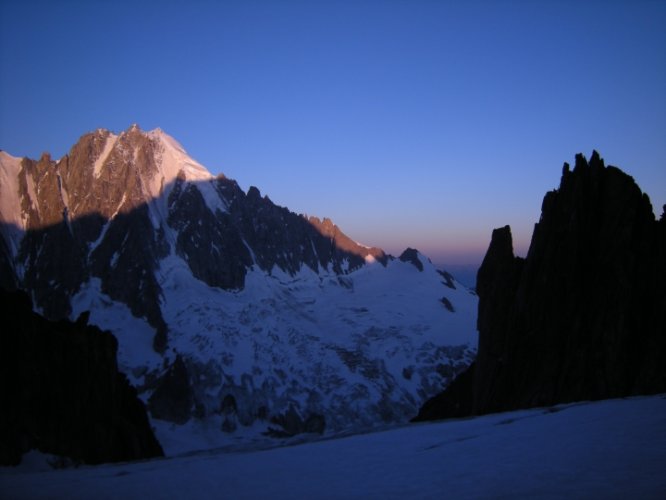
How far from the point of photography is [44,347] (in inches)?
2339

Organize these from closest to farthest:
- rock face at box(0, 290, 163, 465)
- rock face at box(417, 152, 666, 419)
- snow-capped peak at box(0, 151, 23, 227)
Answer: rock face at box(417, 152, 666, 419)
rock face at box(0, 290, 163, 465)
snow-capped peak at box(0, 151, 23, 227)

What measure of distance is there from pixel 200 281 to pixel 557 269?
119 meters

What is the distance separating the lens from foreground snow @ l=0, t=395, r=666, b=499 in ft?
42.0

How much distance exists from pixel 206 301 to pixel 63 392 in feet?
283

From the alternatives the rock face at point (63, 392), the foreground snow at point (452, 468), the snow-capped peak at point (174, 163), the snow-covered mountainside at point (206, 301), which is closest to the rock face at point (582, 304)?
the foreground snow at point (452, 468)

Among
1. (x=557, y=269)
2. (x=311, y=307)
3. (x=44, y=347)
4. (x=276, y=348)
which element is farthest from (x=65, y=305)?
(x=557, y=269)

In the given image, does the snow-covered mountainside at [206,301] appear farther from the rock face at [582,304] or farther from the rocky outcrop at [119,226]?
the rock face at [582,304]

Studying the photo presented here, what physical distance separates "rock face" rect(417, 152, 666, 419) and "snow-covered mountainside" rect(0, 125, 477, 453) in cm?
7294

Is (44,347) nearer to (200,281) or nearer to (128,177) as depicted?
(200,281)

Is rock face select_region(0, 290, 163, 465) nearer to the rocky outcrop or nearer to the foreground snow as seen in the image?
the foreground snow

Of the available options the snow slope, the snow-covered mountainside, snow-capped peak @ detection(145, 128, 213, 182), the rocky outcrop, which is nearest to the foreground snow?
the snow slope

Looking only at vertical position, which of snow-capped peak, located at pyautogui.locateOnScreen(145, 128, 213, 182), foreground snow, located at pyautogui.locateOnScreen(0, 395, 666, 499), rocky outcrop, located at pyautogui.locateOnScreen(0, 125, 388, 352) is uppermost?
snow-capped peak, located at pyautogui.locateOnScreen(145, 128, 213, 182)

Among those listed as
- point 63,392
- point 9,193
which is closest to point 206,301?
point 9,193

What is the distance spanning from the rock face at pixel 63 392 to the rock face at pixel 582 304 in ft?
118
